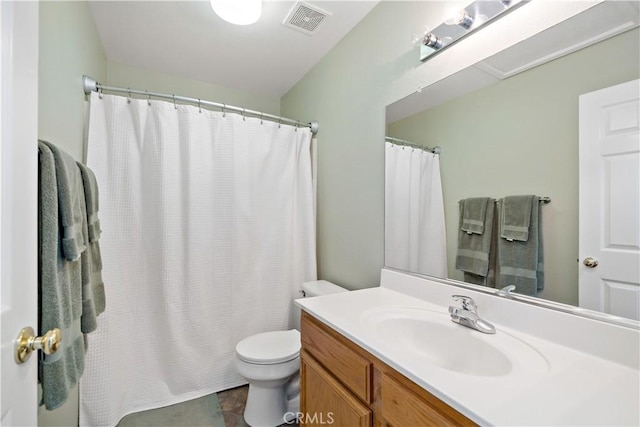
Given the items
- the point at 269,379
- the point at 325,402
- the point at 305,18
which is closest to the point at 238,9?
the point at 305,18

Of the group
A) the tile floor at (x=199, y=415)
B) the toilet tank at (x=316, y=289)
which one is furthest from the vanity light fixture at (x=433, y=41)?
the tile floor at (x=199, y=415)

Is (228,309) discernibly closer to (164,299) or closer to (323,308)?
(164,299)

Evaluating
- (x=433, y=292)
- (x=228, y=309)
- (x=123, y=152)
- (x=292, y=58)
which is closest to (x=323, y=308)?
(x=433, y=292)

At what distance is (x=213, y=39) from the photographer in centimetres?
186

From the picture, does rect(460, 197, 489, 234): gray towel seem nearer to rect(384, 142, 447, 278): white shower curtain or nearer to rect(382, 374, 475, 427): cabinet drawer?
rect(384, 142, 447, 278): white shower curtain

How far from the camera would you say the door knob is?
0.55 meters

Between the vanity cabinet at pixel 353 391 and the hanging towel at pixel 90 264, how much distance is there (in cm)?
79

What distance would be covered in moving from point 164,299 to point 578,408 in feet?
6.22

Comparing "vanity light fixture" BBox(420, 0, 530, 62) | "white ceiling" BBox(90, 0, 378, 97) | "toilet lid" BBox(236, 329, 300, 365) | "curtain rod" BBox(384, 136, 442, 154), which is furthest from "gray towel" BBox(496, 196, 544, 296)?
"white ceiling" BBox(90, 0, 378, 97)

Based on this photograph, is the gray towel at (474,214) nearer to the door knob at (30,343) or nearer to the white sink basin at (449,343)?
the white sink basin at (449,343)

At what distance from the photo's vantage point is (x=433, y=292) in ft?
4.00

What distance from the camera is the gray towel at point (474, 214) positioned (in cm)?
110

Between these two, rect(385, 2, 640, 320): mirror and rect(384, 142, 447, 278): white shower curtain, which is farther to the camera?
rect(384, 142, 447, 278): white shower curtain

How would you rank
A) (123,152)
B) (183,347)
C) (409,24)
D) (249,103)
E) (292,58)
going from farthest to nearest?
(249,103) < (292,58) < (183,347) < (123,152) < (409,24)
